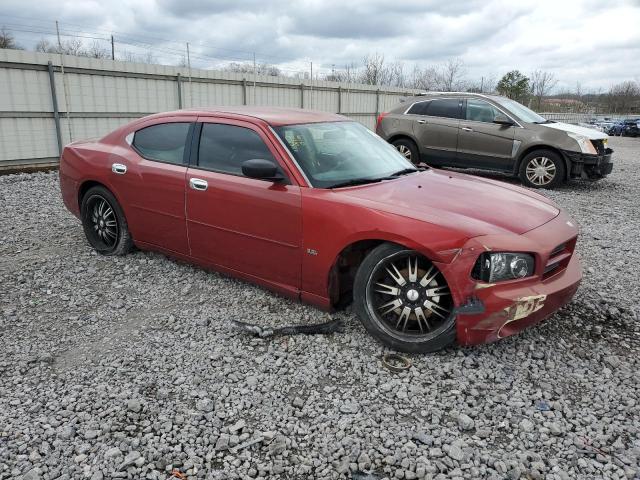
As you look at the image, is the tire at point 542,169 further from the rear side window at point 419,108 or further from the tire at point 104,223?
the tire at point 104,223

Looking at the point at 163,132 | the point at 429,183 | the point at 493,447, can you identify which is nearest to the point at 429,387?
the point at 493,447

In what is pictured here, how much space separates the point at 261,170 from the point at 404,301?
136cm

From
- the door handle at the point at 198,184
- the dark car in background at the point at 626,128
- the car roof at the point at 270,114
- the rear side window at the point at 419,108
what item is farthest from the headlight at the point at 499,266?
the dark car in background at the point at 626,128

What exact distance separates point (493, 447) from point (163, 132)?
371 cm

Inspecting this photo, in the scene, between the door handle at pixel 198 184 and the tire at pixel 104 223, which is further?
the tire at pixel 104 223

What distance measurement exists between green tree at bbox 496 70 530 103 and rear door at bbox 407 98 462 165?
37.0m

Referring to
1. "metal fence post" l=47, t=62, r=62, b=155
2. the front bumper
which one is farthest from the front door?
"metal fence post" l=47, t=62, r=62, b=155

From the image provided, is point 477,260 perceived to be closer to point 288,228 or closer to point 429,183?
point 429,183

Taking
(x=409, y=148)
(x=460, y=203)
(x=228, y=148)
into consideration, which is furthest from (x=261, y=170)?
(x=409, y=148)

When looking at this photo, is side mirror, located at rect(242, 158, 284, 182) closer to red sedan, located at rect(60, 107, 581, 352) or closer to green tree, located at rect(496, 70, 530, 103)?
red sedan, located at rect(60, 107, 581, 352)

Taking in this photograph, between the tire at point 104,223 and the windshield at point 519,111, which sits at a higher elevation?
the windshield at point 519,111

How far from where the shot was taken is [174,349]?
3.39m

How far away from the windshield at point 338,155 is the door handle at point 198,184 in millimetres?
745

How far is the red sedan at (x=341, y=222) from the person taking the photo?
3.07 m
